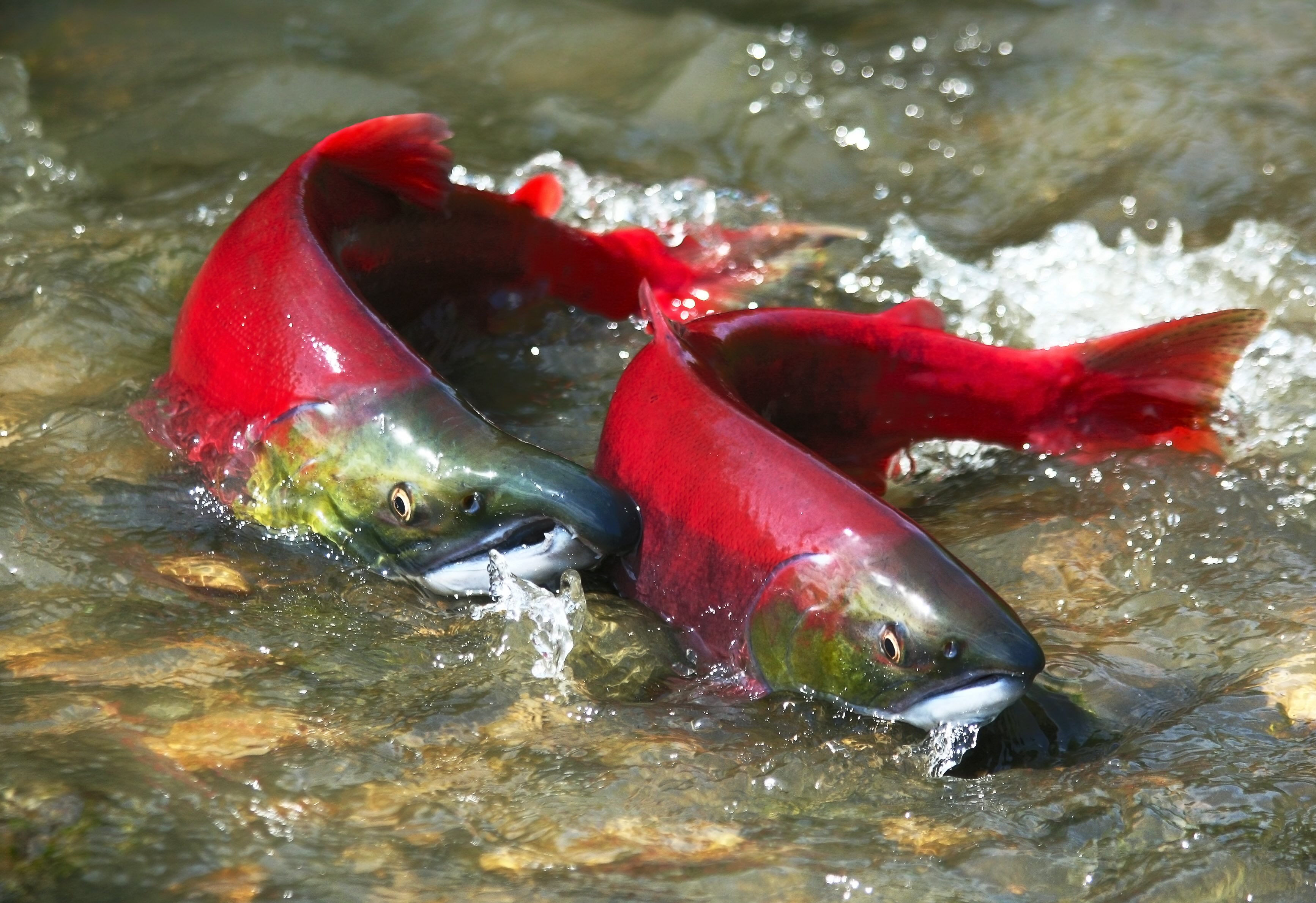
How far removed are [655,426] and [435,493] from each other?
561mm

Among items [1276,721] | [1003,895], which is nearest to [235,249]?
[1003,895]

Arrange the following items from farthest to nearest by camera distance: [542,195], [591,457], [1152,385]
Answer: [542,195], [591,457], [1152,385]

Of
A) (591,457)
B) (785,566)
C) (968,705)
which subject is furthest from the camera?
(591,457)

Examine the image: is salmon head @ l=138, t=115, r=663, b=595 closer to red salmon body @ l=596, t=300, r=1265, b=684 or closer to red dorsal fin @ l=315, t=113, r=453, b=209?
red dorsal fin @ l=315, t=113, r=453, b=209

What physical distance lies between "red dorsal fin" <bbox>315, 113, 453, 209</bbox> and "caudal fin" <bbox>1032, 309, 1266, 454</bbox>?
1.93 metres

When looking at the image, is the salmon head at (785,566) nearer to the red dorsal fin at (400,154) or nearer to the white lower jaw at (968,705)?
the white lower jaw at (968,705)

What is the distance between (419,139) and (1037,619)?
90.6 inches

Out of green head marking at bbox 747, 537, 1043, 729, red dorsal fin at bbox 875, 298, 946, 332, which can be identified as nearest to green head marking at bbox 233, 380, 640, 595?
green head marking at bbox 747, 537, 1043, 729

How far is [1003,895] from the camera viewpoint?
258 centimetres

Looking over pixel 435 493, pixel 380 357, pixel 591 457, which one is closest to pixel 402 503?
pixel 435 493

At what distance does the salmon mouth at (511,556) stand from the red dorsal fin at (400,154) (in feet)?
4.69

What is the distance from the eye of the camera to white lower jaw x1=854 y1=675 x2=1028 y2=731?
289 cm

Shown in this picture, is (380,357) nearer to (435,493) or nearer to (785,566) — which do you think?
(435,493)

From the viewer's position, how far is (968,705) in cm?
292
